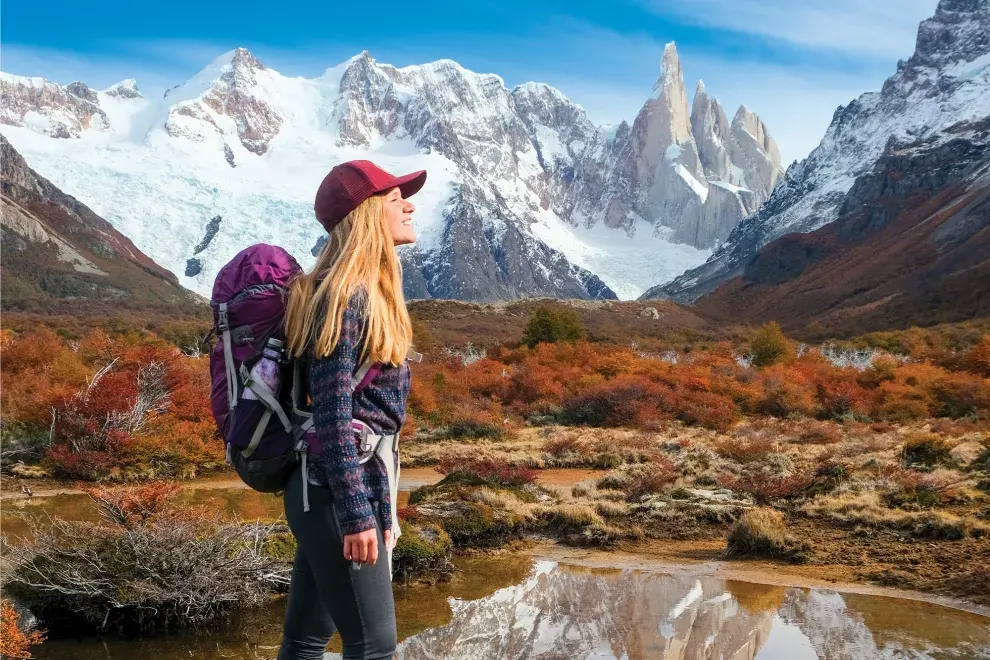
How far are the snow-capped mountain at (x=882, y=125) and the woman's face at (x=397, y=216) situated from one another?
115213 mm

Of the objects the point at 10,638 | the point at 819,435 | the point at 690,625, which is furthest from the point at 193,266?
the point at 690,625

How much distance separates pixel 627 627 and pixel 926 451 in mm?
8173

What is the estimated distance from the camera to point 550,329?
34281 mm

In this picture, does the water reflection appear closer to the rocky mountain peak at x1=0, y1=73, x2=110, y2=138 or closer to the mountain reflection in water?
the mountain reflection in water

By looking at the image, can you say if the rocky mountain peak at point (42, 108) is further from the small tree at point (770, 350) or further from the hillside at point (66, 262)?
the small tree at point (770, 350)

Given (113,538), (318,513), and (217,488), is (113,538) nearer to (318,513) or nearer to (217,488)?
(318,513)

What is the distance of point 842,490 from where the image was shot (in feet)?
32.6

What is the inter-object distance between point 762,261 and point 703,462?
97103 millimetres

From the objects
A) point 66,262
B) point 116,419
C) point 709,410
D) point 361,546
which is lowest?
point 709,410

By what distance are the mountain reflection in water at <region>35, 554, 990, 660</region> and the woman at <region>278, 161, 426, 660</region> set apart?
98.3 inches

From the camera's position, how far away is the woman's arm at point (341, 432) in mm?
2646

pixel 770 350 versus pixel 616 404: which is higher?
pixel 770 350

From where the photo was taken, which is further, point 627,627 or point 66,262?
point 66,262

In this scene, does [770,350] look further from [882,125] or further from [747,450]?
[882,125]
